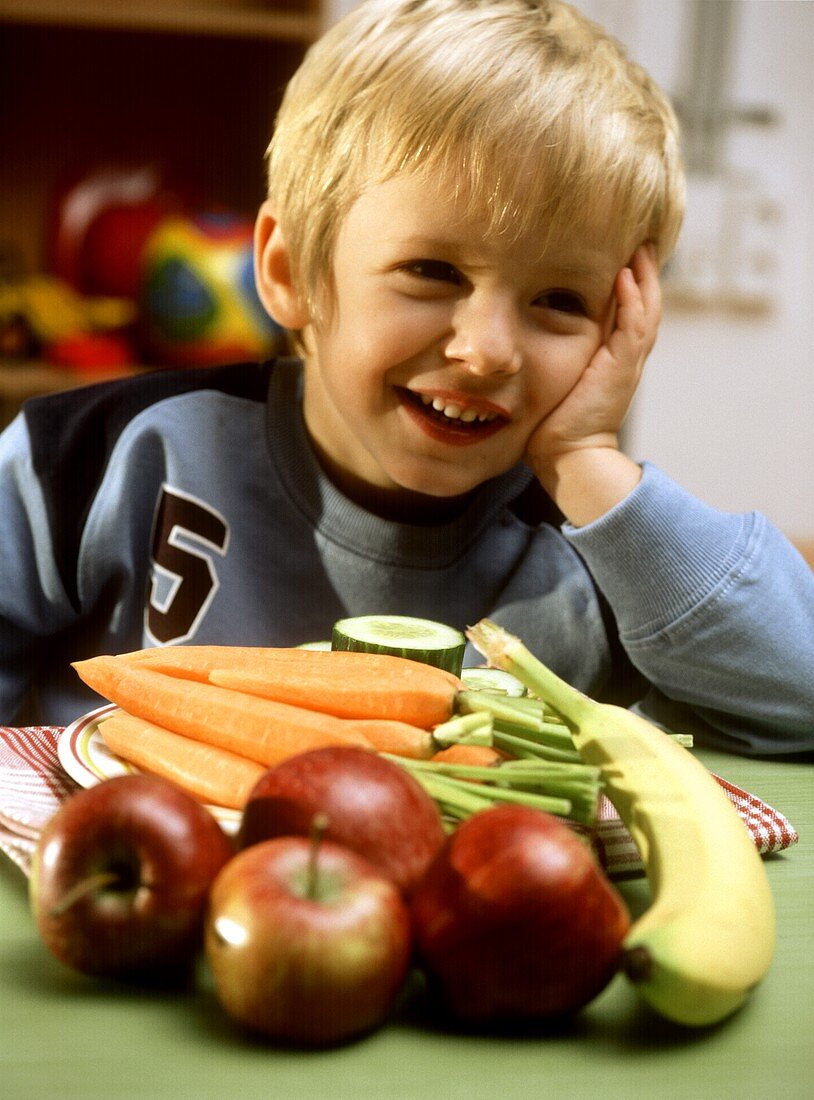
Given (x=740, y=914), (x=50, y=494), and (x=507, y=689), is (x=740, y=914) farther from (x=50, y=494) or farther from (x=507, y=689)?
(x=50, y=494)

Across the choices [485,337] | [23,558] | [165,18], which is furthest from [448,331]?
[165,18]

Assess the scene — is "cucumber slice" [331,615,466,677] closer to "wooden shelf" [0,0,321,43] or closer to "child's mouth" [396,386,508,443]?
"child's mouth" [396,386,508,443]

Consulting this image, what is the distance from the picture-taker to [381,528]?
3.44 feet

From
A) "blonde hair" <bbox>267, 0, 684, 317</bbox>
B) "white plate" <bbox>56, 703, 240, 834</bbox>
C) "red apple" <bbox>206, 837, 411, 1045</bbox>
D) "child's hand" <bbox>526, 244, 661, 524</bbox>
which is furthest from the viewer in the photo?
"child's hand" <bbox>526, 244, 661, 524</bbox>

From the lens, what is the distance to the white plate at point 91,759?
0.55m

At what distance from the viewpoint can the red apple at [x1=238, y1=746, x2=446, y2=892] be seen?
0.46 m

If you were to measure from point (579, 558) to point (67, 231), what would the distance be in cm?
122

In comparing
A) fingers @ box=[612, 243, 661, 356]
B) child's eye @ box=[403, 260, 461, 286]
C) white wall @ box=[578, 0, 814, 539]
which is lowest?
white wall @ box=[578, 0, 814, 539]

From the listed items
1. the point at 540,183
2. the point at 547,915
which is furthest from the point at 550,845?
the point at 540,183

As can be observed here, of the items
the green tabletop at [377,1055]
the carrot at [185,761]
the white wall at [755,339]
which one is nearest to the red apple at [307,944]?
the green tabletop at [377,1055]

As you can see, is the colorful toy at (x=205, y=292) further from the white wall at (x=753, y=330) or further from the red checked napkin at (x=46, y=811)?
the red checked napkin at (x=46, y=811)

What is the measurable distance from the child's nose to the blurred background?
90 centimetres

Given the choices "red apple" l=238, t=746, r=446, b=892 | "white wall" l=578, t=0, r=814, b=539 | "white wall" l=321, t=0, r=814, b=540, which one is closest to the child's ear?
"red apple" l=238, t=746, r=446, b=892

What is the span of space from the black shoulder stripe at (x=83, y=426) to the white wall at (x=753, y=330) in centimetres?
147
